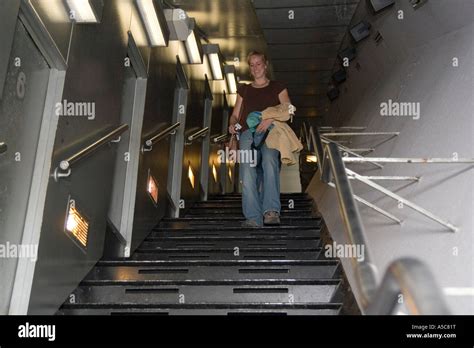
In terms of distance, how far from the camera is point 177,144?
568 centimetres

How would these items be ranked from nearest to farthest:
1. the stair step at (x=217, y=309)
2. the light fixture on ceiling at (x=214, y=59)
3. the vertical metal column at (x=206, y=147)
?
the stair step at (x=217, y=309) < the light fixture on ceiling at (x=214, y=59) < the vertical metal column at (x=206, y=147)

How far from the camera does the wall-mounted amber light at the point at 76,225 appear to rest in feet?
9.85

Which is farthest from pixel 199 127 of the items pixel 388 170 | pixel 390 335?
pixel 390 335

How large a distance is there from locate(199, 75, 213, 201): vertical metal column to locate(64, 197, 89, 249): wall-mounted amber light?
3.77m

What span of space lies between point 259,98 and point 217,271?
167cm

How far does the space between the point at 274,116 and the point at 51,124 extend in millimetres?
1848

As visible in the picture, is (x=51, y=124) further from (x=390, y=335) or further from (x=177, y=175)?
(x=177, y=175)

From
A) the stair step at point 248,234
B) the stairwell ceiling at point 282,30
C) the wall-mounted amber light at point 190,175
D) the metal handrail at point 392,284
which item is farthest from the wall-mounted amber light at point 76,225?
the stairwell ceiling at point 282,30

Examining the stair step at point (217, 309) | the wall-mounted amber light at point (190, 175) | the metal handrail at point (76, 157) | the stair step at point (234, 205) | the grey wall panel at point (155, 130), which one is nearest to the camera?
the stair step at point (217, 309)

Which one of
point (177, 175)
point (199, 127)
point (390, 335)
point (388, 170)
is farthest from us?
point (199, 127)

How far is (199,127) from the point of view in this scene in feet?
22.6

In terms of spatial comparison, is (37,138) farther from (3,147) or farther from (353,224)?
(353,224)

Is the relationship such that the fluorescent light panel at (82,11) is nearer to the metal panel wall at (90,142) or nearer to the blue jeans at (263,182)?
the metal panel wall at (90,142)

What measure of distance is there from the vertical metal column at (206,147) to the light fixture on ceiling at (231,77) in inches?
26.7
